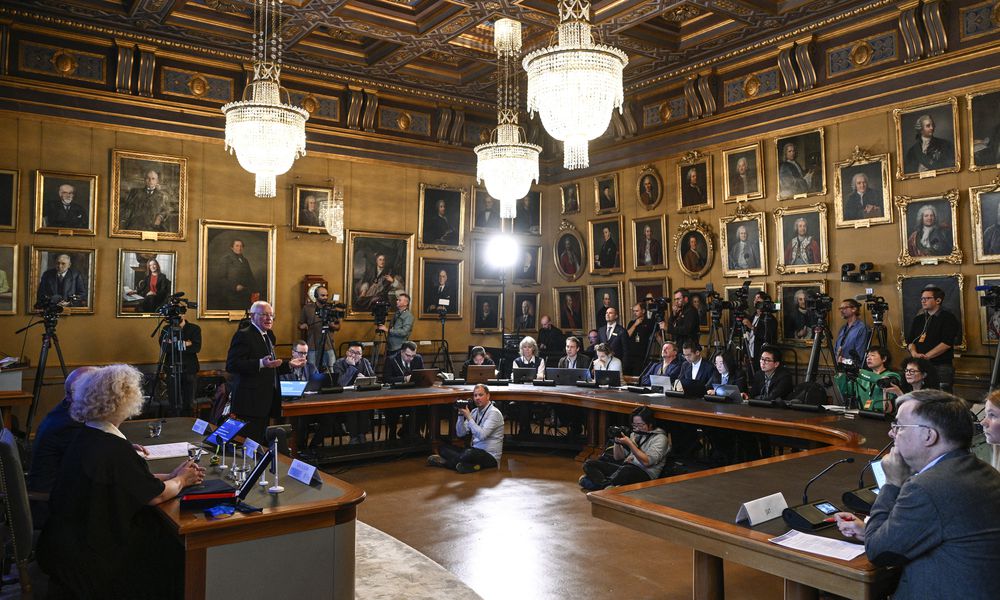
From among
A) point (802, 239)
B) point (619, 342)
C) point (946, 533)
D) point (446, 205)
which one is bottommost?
point (946, 533)

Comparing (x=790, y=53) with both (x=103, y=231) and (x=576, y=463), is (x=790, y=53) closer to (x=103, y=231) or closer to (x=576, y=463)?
(x=576, y=463)

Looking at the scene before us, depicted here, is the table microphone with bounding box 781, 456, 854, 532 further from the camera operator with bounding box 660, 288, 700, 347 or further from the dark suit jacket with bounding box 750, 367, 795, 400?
the camera operator with bounding box 660, 288, 700, 347

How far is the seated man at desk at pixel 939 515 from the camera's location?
7.91ft

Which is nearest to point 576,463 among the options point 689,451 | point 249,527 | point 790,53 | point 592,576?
point 689,451

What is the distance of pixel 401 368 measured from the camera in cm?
1005

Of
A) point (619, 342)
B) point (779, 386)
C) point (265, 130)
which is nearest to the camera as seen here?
point (265, 130)

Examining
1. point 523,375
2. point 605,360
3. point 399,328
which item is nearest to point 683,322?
point 605,360

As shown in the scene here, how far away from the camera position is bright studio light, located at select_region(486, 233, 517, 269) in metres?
13.2

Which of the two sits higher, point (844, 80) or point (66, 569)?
point (844, 80)

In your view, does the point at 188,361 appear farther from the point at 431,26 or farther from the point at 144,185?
the point at 431,26

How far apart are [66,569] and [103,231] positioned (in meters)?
8.37

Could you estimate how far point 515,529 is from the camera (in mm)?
5785

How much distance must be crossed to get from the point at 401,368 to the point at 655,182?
5.35 metres

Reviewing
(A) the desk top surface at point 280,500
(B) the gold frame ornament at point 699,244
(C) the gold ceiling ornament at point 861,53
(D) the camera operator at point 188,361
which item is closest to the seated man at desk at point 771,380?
(B) the gold frame ornament at point 699,244
